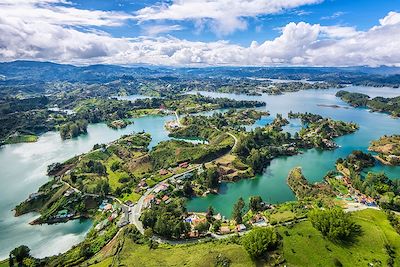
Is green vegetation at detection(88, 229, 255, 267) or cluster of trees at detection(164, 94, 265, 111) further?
cluster of trees at detection(164, 94, 265, 111)

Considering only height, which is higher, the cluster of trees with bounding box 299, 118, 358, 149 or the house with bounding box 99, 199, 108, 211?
the cluster of trees with bounding box 299, 118, 358, 149

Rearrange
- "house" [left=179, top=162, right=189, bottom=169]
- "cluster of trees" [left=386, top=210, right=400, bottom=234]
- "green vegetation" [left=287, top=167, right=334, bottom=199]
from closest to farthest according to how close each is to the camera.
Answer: "cluster of trees" [left=386, top=210, right=400, bottom=234]
"green vegetation" [left=287, top=167, right=334, bottom=199]
"house" [left=179, top=162, right=189, bottom=169]

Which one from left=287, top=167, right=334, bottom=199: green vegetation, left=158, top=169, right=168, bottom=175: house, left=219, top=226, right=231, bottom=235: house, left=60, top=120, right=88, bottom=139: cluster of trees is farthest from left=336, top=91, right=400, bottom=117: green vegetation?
left=60, top=120, right=88, bottom=139: cluster of trees

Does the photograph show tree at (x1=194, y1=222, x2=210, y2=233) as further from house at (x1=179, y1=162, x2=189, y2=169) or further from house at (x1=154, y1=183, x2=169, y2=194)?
house at (x1=179, y1=162, x2=189, y2=169)

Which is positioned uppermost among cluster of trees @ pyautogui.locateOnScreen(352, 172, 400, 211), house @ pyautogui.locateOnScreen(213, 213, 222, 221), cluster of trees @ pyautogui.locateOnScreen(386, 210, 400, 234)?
cluster of trees @ pyautogui.locateOnScreen(386, 210, 400, 234)

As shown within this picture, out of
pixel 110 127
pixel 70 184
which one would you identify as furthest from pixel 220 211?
pixel 110 127
